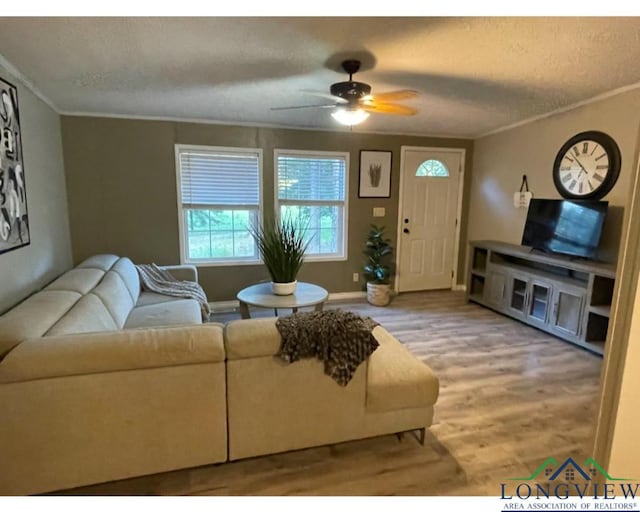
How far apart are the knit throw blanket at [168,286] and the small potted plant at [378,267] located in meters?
2.08

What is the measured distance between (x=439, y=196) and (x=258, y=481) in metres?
4.33

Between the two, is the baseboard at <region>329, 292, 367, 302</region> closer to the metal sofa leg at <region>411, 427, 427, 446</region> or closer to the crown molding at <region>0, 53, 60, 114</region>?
the metal sofa leg at <region>411, 427, 427, 446</region>

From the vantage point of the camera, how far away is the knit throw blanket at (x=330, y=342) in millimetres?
1674

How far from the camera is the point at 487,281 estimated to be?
445cm

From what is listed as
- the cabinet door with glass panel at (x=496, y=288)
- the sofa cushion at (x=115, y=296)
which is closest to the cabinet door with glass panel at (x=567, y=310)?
the cabinet door with glass panel at (x=496, y=288)

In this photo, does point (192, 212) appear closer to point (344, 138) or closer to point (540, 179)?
point (344, 138)

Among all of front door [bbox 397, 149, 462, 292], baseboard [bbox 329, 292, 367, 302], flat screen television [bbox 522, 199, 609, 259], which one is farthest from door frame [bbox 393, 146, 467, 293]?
flat screen television [bbox 522, 199, 609, 259]

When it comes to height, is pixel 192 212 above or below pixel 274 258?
above

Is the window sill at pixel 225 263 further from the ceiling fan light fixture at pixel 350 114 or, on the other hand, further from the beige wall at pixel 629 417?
the beige wall at pixel 629 417

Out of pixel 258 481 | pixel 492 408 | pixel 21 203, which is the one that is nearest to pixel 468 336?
pixel 492 408

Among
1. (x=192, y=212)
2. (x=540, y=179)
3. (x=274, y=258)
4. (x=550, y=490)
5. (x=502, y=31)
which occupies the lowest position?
(x=550, y=490)

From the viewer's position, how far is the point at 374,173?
4.79 metres

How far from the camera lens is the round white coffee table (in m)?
3.13

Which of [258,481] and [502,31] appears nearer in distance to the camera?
[258,481]
